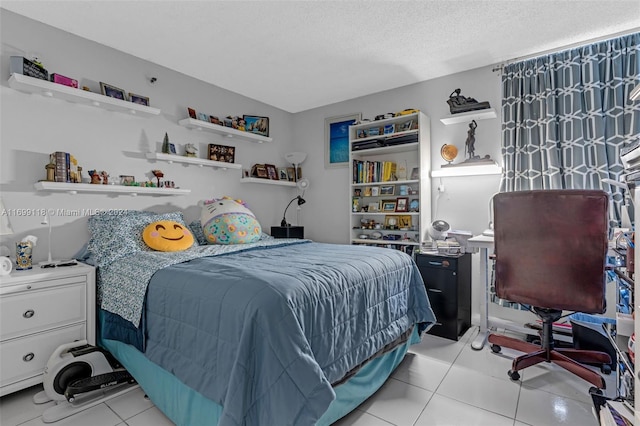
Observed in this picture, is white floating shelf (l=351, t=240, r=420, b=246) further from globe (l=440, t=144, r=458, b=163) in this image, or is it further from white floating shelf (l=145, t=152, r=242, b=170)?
white floating shelf (l=145, t=152, r=242, b=170)

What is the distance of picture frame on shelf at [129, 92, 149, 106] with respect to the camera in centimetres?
277

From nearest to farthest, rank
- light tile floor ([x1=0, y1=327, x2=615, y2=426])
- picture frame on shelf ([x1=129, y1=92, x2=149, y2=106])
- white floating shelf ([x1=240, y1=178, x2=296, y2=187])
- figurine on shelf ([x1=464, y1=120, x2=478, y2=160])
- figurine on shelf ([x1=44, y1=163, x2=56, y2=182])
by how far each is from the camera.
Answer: light tile floor ([x1=0, y1=327, x2=615, y2=426]) < figurine on shelf ([x1=44, y1=163, x2=56, y2=182]) < picture frame on shelf ([x1=129, y1=92, x2=149, y2=106]) < figurine on shelf ([x1=464, y1=120, x2=478, y2=160]) < white floating shelf ([x1=240, y1=178, x2=296, y2=187])

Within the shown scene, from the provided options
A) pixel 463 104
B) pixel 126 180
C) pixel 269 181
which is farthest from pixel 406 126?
pixel 126 180

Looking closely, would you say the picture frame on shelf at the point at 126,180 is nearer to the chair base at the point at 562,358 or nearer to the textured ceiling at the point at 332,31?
the textured ceiling at the point at 332,31

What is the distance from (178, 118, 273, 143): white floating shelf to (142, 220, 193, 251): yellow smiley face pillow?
1.15 m

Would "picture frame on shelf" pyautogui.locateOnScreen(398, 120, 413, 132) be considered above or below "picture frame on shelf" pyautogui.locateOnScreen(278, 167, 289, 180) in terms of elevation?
above

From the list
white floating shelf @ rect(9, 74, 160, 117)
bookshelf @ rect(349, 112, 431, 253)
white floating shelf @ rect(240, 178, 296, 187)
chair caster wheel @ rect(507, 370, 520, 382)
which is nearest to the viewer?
chair caster wheel @ rect(507, 370, 520, 382)

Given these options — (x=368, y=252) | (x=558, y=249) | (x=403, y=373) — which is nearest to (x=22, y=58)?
(x=368, y=252)

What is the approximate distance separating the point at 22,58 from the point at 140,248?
149 centimetres

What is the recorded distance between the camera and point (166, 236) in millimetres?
2354

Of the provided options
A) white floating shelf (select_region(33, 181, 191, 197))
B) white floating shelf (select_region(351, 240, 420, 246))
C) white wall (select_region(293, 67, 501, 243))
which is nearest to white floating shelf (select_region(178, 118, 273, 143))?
white floating shelf (select_region(33, 181, 191, 197))

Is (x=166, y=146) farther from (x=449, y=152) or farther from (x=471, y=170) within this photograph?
(x=471, y=170)

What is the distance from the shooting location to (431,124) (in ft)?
11.3

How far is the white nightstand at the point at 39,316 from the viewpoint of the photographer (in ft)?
5.75
